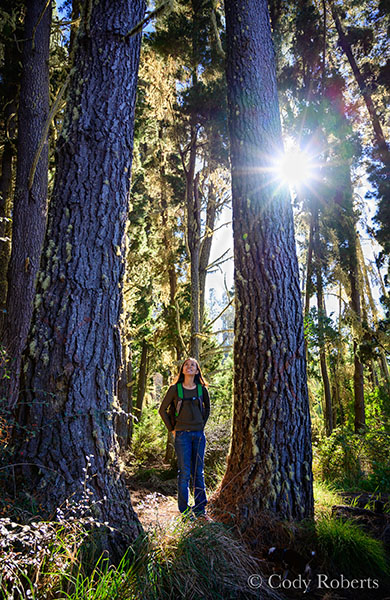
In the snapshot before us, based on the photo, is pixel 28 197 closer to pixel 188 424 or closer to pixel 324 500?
pixel 188 424

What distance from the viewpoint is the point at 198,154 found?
8594 mm

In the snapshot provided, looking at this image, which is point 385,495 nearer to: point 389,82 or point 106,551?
point 106,551

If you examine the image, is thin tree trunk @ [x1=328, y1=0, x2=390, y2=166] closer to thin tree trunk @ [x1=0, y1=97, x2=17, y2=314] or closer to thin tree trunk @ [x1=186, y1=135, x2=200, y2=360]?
thin tree trunk @ [x1=186, y1=135, x2=200, y2=360]

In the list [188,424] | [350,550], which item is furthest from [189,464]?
[350,550]

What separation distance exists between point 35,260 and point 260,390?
422 centimetres

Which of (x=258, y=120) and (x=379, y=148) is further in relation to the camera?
(x=379, y=148)

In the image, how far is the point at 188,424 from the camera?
412 cm

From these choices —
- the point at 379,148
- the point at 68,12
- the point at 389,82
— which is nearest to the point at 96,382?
the point at 68,12

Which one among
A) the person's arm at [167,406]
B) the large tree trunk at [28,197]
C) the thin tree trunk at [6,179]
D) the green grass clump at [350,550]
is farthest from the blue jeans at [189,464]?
the thin tree trunk at [6,179]

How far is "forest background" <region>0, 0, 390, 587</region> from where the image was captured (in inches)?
94.7

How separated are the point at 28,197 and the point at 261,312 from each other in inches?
176

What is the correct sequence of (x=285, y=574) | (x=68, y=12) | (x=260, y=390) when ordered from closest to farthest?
(x=285, y=574) < (x=260, y=390) < (x=68, y=12)

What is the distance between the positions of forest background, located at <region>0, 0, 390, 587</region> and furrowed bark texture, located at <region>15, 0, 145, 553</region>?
→ 0.04ft

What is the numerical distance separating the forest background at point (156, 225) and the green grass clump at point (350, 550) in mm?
553
